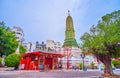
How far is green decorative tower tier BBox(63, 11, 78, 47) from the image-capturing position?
51062 mm

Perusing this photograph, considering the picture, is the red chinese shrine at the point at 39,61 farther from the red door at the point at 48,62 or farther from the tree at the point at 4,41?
the tree at the point at 4,41

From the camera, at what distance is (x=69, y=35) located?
52750 millimetres

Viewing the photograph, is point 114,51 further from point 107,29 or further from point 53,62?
point 53,62

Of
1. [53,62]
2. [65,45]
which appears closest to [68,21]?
[65,45]

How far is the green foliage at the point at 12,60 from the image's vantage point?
106ft

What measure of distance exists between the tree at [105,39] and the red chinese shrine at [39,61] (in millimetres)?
16525

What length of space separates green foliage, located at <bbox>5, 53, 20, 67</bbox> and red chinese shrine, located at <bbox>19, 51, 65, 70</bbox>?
9.40 feet

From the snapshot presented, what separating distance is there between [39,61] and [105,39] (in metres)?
20.4

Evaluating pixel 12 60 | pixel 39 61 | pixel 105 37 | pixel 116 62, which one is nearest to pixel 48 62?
pixel 39 61

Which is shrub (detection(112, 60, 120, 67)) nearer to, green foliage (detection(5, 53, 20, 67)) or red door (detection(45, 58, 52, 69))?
red door (detection(45, 58, 52, 69))

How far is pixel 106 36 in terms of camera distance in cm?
1725

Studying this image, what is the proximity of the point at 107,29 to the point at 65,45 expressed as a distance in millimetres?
34090

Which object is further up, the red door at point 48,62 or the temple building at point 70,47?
the temple building at point 70,47

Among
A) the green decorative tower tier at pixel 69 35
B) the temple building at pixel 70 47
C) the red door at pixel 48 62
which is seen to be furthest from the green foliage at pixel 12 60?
the green decorative tower tier at pixel 69 35
